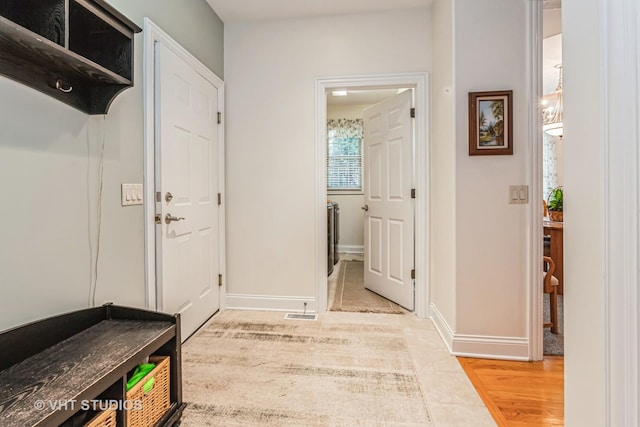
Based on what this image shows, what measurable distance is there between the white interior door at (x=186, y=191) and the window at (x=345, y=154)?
2.97 meters

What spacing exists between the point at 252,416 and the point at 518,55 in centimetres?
250

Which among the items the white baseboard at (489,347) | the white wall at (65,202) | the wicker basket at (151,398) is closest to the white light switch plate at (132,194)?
the white wall at (65,202)

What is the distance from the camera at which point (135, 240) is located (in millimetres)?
1782

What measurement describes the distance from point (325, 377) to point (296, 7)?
9.00 feet

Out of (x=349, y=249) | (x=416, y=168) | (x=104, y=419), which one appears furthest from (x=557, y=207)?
(x=104, y=419)

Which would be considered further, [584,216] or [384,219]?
[384,219]

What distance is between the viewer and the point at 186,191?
2238 mm

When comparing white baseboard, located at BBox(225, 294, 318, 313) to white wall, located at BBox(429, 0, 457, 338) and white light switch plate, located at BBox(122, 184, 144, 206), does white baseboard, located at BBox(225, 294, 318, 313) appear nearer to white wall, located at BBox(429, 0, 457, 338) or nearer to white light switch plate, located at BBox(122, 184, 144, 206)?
white wall, located at BBox(429, 0, 457, 338)

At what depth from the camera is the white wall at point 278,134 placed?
107 inches

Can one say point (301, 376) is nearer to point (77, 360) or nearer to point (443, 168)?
point (77, 360)

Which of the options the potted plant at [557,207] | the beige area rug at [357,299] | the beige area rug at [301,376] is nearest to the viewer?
the beige area rug at [301,376]

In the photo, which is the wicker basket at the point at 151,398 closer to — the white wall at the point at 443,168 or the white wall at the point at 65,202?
the white wall at the point at 65,202

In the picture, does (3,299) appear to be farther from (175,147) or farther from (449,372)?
(449,372)

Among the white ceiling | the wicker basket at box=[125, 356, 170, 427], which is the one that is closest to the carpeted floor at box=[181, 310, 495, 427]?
the wicker basket at box=[125, 356, 170, 427]
